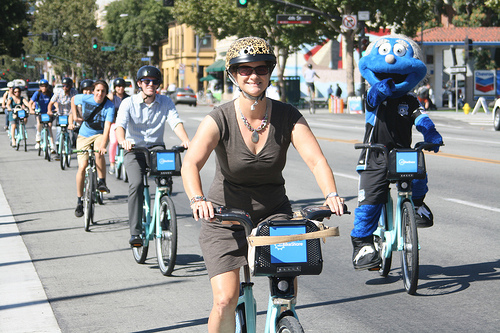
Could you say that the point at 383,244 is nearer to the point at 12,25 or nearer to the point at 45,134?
the point at 45,134

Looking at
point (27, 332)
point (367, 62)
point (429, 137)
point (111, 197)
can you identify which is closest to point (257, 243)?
point (27, 332)

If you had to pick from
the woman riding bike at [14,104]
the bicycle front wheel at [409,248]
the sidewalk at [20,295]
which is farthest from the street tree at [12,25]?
the bicycle front wheel at [409,248]

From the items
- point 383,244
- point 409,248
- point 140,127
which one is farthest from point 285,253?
point 140,127

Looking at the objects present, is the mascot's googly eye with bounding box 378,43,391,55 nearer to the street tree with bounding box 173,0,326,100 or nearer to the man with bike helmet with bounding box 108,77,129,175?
the man with bike helmet with bounding box 108,77,129,175

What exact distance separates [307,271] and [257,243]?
0.28m

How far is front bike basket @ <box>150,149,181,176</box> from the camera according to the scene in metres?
7.59

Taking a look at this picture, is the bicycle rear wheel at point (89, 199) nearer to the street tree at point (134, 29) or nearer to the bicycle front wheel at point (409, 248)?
the bicycle front wheel at point (409, 248)

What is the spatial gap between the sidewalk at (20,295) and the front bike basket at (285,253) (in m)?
2.51

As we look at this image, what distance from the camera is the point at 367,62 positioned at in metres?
7.47

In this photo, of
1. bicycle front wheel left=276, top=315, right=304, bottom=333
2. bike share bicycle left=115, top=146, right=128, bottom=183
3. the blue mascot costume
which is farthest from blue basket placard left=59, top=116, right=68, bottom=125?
bicycle front wheel left=276, top=315, right=304, bottom=333

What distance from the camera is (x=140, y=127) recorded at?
8.34 metres

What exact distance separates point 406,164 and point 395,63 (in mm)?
1105

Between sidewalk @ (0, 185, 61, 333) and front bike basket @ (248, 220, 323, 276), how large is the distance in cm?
251

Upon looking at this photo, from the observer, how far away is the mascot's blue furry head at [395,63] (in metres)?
7.28
